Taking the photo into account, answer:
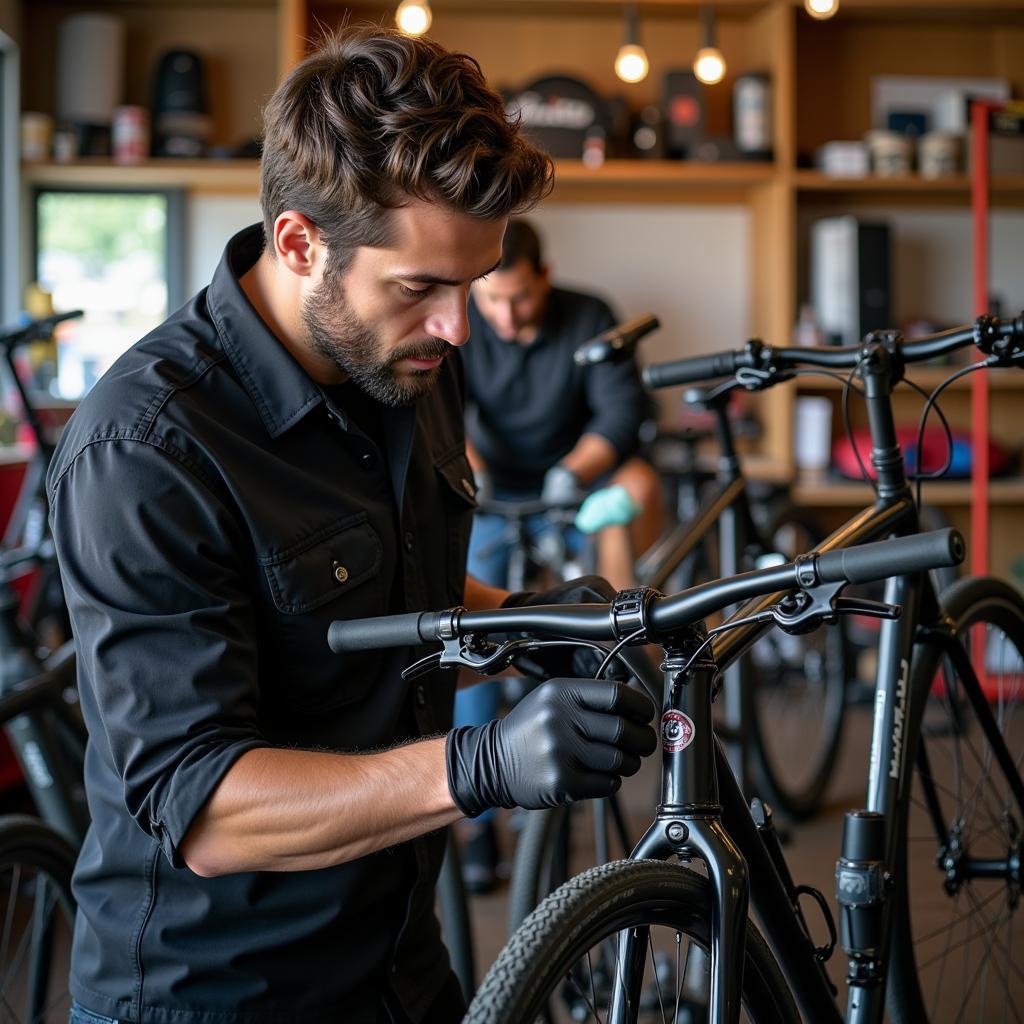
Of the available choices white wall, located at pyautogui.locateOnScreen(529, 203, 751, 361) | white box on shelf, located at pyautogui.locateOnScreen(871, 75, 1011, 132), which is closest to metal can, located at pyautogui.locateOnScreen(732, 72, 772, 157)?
white wall, located at pyautogui.locateOnScreen(529, 203, 751, 361)

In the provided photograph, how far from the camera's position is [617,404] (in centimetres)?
331

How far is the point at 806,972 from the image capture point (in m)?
1.23

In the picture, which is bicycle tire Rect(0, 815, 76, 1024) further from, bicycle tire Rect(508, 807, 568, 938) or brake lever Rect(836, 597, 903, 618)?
brake lever Rect(836, 597, 903, 618)

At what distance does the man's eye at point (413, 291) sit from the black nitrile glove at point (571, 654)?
0.31m

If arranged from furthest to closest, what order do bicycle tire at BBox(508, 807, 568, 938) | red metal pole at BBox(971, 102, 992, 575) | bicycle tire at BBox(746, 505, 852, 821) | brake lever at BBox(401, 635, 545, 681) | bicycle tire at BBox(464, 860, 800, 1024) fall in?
red metal pole at BBox(971, 102, 992, 575), bicycle tire at BBox(746, 505, 852, 821), bicycle tire at BBox(508, 807, 568, 938), brake lever at BBox(401, 635, 545, 681), bicycle tire at BBox(464, 860, 800, 1024)

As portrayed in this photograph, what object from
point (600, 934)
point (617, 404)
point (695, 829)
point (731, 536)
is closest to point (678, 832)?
point (695, 829)

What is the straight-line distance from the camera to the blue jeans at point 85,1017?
3.84 feet

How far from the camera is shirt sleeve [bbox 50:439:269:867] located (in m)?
1.03

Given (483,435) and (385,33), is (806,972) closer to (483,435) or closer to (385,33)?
(385,33)

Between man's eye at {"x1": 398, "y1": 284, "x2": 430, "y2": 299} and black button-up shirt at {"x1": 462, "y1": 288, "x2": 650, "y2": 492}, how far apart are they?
2.15 meters

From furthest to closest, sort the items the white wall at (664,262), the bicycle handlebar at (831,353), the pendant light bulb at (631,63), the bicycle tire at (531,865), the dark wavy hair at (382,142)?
the white wall at (664,262), the pendant light bulb at (631,63), the bicycle tire at (531,865), the bicycle handlebar at (831,353), the dark wavy hair at (382,142)

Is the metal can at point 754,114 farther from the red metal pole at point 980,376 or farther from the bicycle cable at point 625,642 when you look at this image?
the bicycle cable at point 625,642

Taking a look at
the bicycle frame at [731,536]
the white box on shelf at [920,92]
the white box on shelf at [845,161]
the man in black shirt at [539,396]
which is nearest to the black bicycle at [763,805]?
the bicycle frame at [731,536]

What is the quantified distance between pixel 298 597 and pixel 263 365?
0.69 feet
